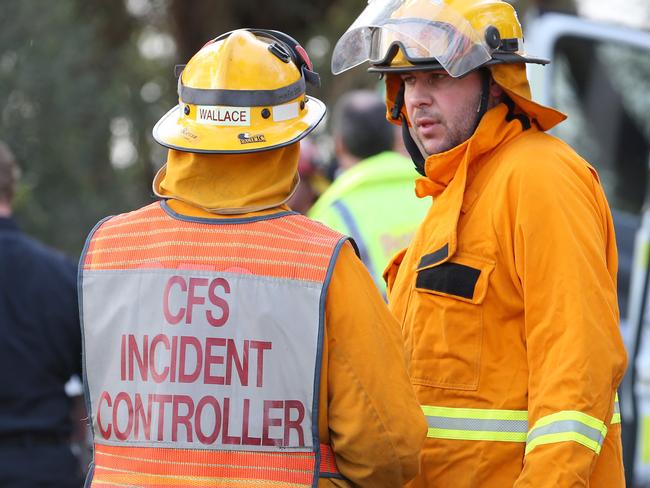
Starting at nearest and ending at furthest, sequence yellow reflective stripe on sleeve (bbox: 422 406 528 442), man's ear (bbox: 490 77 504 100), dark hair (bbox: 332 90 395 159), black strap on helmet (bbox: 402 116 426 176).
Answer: yellow reflective stripe on sleeve (bbox: 422 406 528 442) → man's ear (bbox: 490 77 504 100) → black strap on helmet (bbox: 402 116 426 176) → dark hair (bbox: 332 90 395 159)

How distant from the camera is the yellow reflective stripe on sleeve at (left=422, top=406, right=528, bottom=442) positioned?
9.48 ft

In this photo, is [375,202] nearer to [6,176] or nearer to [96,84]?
[6,176]

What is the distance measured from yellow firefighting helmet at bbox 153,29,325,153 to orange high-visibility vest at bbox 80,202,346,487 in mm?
195

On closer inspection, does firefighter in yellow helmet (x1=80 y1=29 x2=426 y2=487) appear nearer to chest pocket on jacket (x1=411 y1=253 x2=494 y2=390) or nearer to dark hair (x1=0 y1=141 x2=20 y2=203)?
chest pocket on jacket (x1=411 y1=253 x2=494 y2=390)

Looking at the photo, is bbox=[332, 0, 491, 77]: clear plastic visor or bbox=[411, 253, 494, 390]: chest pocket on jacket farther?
bbox=[332, 0, 491, 77]: clear plastic visor

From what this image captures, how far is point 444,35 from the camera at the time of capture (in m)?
3.08

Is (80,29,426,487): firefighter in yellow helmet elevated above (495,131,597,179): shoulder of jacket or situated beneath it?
situated beneath

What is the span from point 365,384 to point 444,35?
99cm

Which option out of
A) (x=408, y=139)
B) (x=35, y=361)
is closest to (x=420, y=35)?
(x=408, y=139)

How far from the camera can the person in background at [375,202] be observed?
4703 mm

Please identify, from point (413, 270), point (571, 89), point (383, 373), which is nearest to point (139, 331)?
point (383, 373)

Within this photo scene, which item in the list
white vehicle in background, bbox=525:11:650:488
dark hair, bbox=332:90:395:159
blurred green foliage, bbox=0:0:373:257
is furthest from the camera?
blurred green foliage, bbox=0:0:373:257

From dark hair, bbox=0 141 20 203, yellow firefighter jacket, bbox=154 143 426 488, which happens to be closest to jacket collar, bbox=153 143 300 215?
yellow firefighter jacket, bbox=154 143 426 488

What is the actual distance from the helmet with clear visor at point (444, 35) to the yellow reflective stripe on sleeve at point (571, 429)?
92 cm
